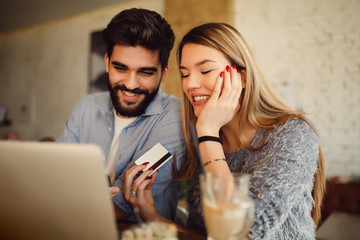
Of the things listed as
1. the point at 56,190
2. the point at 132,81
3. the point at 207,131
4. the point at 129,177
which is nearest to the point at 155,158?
the point at 129,177

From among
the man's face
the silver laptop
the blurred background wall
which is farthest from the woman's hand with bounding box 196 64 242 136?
the blurred background wall

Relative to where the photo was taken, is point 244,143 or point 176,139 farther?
point 176,139

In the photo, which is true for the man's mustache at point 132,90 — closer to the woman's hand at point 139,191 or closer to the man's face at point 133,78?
the man's face at point 133,78

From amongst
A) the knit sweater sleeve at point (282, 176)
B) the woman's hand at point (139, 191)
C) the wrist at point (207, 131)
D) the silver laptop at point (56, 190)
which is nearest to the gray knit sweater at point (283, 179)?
the knit sweater sleeve at point (282, 176)

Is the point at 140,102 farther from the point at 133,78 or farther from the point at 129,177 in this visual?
the point at 129,177

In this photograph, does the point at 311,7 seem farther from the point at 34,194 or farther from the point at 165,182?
the point at 34,194

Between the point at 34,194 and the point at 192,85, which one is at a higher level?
the point at 192,85

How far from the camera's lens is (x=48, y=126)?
20.9 ft

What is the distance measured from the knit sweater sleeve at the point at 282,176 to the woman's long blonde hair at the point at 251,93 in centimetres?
10

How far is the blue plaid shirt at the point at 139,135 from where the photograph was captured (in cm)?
139

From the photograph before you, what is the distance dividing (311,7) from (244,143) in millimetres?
3269

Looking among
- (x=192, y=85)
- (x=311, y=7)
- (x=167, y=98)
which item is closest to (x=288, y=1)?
(x=311, y=7)

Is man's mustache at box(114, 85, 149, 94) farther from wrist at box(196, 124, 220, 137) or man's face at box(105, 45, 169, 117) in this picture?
wrist at box(196, 124, 220, 137)

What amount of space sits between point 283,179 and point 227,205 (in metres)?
0.40
